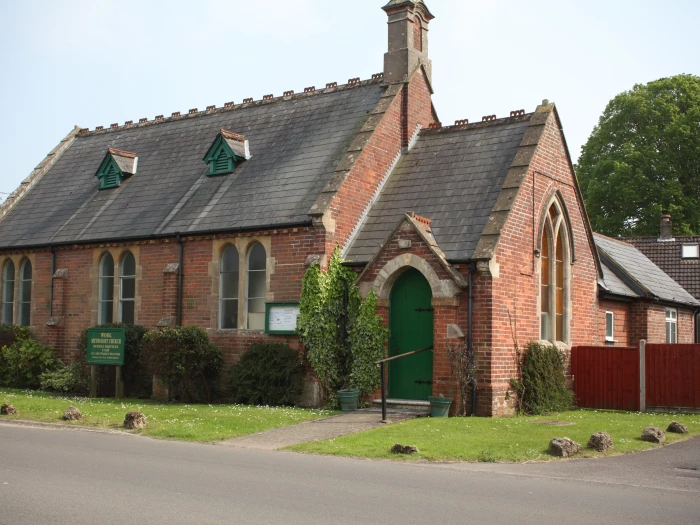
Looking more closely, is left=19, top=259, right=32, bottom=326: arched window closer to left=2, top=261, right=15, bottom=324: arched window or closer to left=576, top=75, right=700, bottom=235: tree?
left=2, top=261, right=15, bottom=324: arched window

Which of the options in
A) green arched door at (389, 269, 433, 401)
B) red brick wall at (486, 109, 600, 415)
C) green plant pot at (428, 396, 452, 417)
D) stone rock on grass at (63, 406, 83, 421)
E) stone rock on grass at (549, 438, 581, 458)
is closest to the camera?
stone rock on grass at (549, 438, 581, 458)

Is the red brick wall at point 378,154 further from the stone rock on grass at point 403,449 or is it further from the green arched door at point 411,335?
the stone rock on grass at point 403,449

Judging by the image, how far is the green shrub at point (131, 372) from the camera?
893 inches

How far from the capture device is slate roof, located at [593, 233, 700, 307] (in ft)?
84.6

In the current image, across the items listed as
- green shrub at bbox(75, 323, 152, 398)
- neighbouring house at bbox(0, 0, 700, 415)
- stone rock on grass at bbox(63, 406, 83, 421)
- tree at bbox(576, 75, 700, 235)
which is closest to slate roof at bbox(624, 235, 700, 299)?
tree at bbox(576, 75, 700, 235)

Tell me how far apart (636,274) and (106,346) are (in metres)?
16.4

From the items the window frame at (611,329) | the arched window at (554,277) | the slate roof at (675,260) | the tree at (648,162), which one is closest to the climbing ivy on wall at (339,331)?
the arched window at (554,277)

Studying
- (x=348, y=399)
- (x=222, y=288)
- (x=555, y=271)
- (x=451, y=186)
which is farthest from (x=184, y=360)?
(x=555, y=271)

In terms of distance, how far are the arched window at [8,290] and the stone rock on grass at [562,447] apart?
1967 cm

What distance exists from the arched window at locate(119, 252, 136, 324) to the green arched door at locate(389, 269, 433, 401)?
27.6ft

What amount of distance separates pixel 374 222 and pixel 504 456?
9.35 meters

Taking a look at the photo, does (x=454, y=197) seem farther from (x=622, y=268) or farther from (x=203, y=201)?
(x=622, y=268)

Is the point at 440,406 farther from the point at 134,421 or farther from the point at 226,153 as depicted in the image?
the point at 226,153

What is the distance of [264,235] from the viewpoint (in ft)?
69.5
